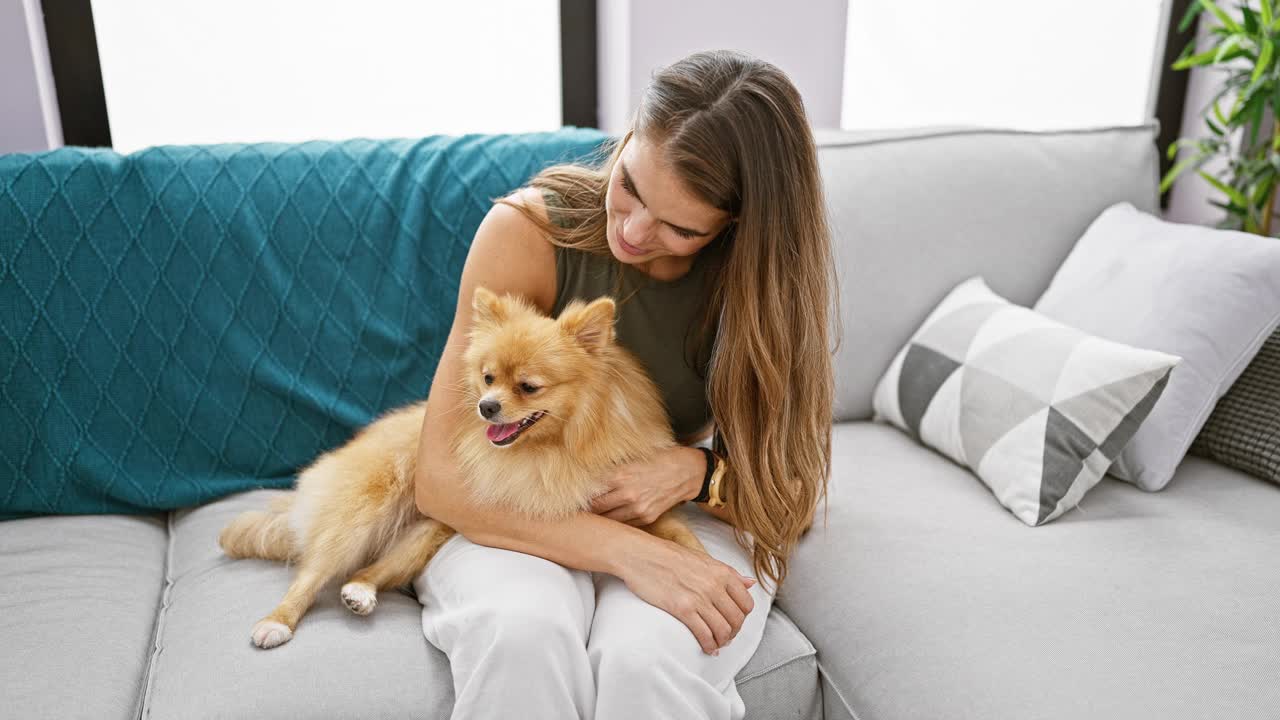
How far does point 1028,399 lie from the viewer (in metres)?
1.63

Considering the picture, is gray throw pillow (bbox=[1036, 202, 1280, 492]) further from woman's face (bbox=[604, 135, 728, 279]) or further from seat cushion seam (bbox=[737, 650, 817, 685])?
woman's face (bbox=[604, 135, 728, 279])

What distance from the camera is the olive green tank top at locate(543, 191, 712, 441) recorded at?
1442mm

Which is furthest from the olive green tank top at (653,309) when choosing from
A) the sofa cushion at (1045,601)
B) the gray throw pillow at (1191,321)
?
the gray throw pillow at (1191,321)

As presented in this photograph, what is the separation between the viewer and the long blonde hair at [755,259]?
3.83 feet

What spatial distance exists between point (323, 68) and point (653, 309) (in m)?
1.43

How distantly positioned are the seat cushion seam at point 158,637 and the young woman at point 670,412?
39 centimetres

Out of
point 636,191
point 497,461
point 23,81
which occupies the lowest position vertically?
point 497,461

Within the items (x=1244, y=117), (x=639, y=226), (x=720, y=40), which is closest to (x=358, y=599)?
(x=639, y=226)

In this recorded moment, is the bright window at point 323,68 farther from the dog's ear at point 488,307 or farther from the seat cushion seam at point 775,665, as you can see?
the seat cushion seam at point 775,665

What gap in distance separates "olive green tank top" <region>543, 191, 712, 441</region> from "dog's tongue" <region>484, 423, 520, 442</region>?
0.90 ft

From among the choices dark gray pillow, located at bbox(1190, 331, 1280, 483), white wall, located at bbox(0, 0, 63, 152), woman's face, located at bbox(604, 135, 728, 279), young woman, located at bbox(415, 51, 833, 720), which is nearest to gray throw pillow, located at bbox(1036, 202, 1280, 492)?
dark gray pillow, located at bbox(1190, 331, 1280, 483)

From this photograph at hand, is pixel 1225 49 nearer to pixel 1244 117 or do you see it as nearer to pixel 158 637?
pixel 1244 117

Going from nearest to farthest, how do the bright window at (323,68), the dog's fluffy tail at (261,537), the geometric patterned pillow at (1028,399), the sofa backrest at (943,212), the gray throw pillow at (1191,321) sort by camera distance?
the dog's fluffy tail at (261,537) → the geometric patterned pillow at (1028,399) → the gray throw pillow at (1191,321) → the sofa backrest at (943,212) → the bright window at (323,68)

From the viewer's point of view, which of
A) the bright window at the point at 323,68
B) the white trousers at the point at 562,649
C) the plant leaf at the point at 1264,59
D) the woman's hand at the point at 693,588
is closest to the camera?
the white trousers at the point at 562,649
